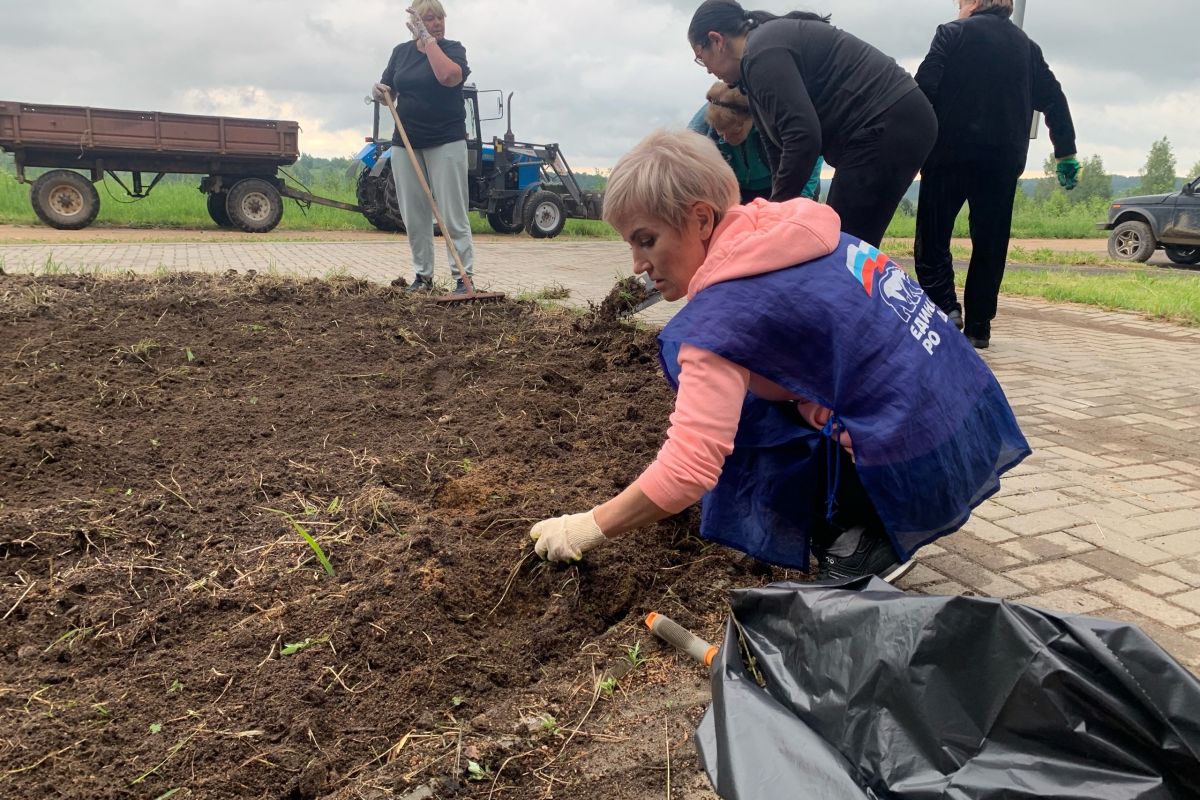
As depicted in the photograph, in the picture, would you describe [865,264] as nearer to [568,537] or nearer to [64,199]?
[568,537]

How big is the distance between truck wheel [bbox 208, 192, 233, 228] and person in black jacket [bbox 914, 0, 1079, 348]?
13424 millimetres

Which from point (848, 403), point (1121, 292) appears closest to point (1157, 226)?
point (1121, 292)

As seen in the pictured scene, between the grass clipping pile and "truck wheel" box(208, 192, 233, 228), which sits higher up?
"truck wheel" box(208, 192, 233, 228)

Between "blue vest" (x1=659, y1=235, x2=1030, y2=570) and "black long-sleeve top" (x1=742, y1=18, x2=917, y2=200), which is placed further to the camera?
"black long-sleeve top" (x1=742, y1=18, x2=917, y2=200)

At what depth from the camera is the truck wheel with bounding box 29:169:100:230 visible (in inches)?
547

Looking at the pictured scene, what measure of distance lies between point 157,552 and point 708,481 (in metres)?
1.66

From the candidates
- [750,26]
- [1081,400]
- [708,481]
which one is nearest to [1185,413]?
[1081,400]

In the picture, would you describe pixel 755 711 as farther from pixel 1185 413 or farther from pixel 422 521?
pixel 1185 413

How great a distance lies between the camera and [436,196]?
6.83 m

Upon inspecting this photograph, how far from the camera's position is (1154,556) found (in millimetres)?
2771

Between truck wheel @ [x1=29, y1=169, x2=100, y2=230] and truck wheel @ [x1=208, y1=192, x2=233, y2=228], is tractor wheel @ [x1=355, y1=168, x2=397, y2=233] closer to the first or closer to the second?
truck wheel @ [x1=208, y1=192, x2=233, y2=228]

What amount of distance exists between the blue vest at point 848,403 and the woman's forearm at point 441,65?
4.99 metres

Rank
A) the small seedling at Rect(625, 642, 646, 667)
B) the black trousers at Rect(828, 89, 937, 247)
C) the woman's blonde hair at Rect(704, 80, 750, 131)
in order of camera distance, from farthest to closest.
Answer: the woman's blonde hair at Rect(704, 80, 750, 131) < the black trousers at Rect(828, 89, 937, 247) < the small seedling at Rect(625, 642, 646, 667)

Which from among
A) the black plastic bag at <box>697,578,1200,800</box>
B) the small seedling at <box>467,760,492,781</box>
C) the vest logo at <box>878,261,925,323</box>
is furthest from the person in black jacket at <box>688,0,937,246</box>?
the small seedling at <box>467,760,492,781</box>
